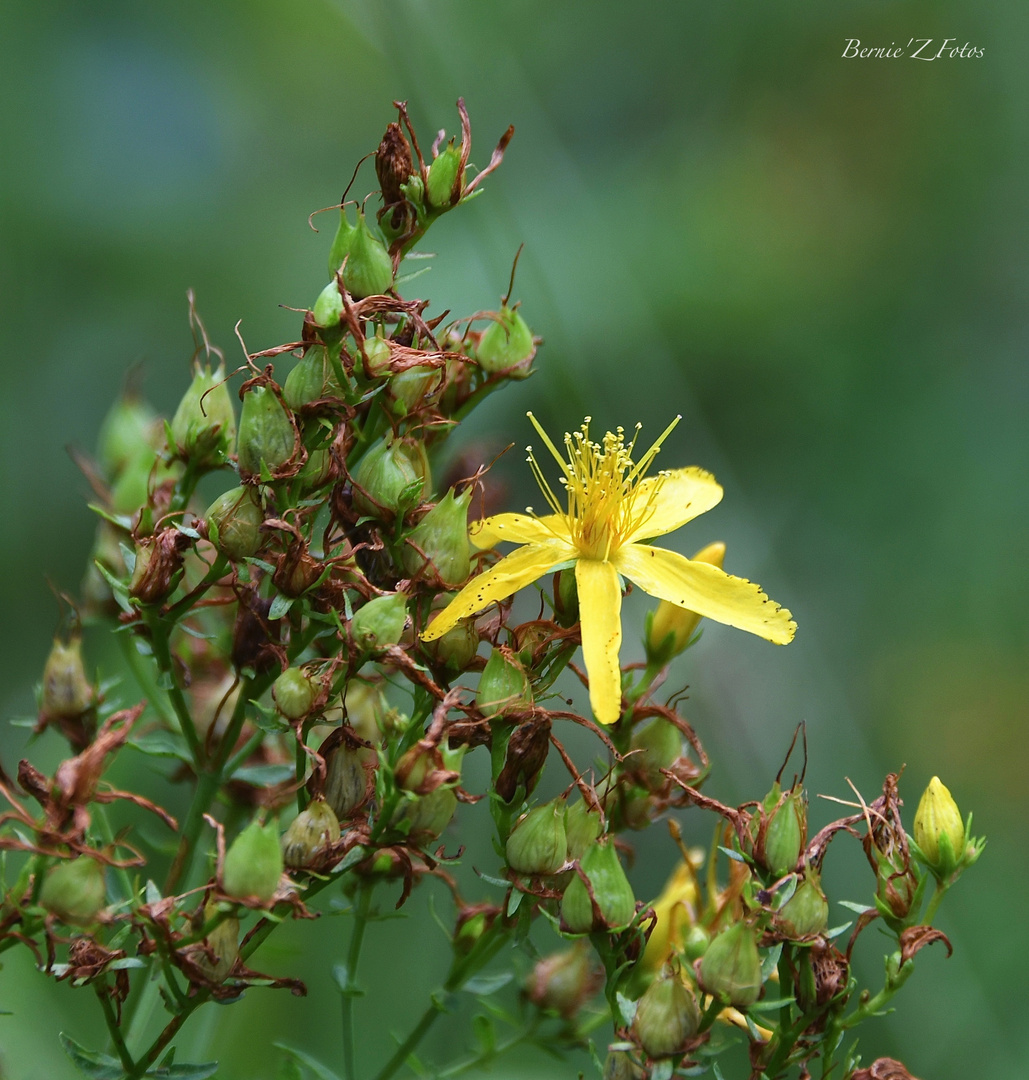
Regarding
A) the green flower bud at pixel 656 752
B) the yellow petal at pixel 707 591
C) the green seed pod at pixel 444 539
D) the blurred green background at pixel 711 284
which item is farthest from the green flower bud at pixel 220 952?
the blurred green background at pixel 711 284

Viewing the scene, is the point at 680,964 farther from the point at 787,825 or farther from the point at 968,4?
the point at 968,4

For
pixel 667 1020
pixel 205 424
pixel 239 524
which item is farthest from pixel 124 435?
pixel 667 1020

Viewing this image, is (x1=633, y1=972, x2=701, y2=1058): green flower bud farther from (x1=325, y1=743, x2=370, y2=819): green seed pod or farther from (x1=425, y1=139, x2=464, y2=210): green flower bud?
(x1=425, y1=139, x2=464, y2=210): green flower bud

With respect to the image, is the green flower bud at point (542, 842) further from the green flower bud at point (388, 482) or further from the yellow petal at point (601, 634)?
the green flower bud at point (388, 482)

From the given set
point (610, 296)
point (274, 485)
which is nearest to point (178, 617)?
point (274, 485)

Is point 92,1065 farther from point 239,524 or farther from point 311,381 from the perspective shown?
point 311,381

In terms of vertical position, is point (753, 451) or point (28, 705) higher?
point (28, 705)
